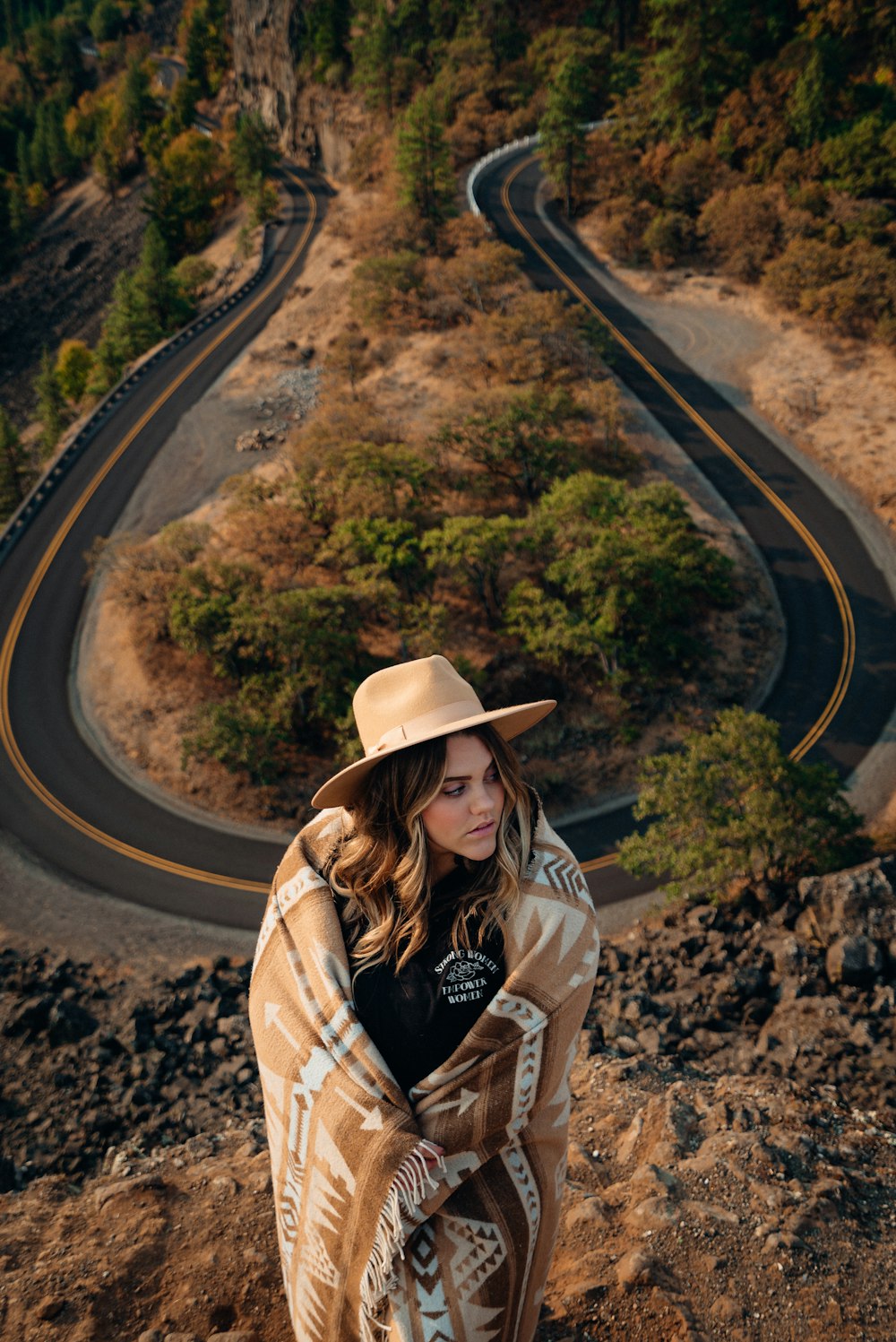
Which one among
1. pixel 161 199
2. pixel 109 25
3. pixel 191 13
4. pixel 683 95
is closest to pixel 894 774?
pixel 683 95

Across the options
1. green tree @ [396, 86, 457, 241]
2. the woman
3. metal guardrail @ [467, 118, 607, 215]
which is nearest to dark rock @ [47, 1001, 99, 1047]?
the woman

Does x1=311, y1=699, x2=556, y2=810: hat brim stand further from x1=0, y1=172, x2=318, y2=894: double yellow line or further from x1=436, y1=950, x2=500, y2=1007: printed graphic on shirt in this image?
x1=0, y1=172, x2=318, y2=894: double yellow line

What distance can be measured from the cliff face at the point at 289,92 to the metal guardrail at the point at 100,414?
1906 centimetres

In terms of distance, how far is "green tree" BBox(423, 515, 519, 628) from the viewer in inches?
1173

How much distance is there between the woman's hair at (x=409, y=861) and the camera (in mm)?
4438

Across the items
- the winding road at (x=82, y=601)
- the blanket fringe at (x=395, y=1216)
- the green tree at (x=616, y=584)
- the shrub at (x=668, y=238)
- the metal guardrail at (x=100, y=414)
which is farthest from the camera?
the shrub at (x=668, y=238)

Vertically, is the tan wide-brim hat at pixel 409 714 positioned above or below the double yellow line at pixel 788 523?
above

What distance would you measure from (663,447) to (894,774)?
19.4m

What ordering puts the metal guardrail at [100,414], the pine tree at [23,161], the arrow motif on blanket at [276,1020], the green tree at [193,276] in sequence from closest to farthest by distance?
the arrow motif on blanket at [276,1020] < the metal guardrail at [100,414] < the green tree at [193,276] < the pine tree at [23,161]

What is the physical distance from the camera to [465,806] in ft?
14.5

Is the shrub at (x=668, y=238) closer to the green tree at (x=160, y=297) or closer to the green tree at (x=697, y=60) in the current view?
the green tree at (x=697, y=60)

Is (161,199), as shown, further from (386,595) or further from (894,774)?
(894,774)

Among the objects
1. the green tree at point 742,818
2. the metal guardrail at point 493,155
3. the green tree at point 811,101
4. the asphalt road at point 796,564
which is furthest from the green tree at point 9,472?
the green tree at point 811,101

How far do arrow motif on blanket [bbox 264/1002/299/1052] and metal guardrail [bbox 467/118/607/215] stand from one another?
59060 millimetres
